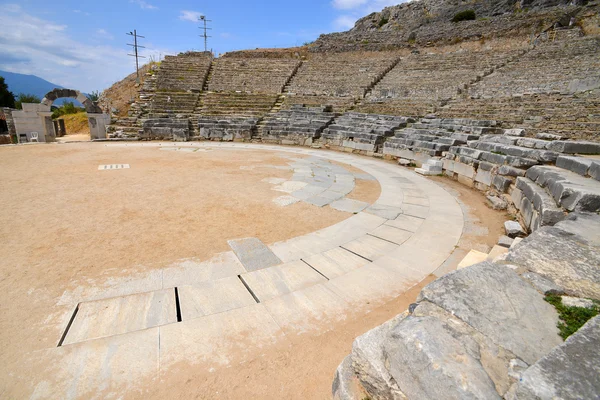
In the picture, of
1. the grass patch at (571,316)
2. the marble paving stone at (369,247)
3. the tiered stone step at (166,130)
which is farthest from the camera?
the tiered stone step at (166,130)

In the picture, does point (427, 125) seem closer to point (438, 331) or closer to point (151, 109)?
point (438, 331)

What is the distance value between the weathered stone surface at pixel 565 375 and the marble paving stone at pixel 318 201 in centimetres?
449

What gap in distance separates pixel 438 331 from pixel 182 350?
1910mm

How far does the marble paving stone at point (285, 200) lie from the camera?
5.72 m

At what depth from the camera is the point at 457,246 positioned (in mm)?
4219

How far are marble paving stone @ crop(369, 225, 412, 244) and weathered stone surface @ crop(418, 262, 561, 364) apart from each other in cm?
195

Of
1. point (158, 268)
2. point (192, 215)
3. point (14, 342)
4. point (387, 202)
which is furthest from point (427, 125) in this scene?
point (14, 342)

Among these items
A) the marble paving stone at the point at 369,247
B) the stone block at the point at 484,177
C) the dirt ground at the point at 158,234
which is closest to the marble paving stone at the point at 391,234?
the marble paving stone at the point at 369,247

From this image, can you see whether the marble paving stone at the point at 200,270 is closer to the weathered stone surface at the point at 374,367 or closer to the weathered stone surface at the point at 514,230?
the weathered stone surface at the point at 374,367

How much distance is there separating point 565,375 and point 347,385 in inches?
43.6

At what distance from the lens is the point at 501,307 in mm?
1906

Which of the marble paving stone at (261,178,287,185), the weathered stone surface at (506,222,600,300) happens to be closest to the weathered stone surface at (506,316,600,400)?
the weathered stone surface at (506,222,600,300)

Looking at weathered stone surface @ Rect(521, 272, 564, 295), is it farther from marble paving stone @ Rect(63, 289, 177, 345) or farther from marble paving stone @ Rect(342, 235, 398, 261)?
marble paving stone @ Rect(63, 289, 177, 345)

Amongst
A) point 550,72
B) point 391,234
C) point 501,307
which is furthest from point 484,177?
point 550,72
